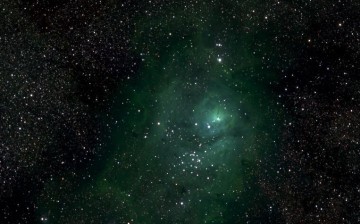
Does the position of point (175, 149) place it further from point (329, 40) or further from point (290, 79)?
point (329, 40)

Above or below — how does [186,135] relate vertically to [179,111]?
below

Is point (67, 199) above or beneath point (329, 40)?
beneath

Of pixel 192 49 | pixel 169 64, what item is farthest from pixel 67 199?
pixel 192 49

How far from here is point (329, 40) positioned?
6.84ft

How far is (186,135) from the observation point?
6.74 ft

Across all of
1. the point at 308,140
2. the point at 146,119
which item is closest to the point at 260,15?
the point at 308,140

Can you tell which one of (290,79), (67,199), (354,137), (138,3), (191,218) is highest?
(138,3)

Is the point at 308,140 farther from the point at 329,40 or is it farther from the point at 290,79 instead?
the point at 329,40

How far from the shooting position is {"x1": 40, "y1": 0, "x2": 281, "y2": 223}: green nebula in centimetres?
203

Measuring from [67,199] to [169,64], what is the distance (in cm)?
100

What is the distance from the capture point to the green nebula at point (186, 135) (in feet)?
6.66

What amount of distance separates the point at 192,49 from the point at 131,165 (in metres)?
0.78

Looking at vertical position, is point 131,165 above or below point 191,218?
above

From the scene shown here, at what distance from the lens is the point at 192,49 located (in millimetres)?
2086
